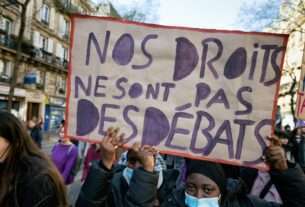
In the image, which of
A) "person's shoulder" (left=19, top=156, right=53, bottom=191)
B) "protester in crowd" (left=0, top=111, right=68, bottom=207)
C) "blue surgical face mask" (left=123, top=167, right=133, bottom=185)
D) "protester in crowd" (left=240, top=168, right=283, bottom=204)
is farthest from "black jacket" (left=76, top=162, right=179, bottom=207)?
"protester in crowd" (left=240, top=168, right=283, bottom=204)

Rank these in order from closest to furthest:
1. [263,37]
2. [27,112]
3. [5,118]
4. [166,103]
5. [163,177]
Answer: [5,118]
[263,37]
[166,103]
[163,177]
[27,112]

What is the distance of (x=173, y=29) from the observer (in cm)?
250

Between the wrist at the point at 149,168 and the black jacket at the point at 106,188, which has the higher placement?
the wrist at the point at 149,168

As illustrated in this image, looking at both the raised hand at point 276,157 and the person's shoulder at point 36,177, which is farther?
the raised hand at point 276,157

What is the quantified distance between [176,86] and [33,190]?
102 centimetres

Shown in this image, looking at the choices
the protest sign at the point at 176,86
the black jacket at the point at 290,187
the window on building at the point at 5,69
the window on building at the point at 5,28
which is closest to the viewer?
the black jacket at the point at 290,187

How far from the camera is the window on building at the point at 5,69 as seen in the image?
26.4m

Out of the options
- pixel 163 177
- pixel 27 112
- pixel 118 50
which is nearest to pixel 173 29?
pixel 118 50

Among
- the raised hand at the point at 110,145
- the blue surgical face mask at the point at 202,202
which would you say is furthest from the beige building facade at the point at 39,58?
the blue surgical face mask at the point at 202,202

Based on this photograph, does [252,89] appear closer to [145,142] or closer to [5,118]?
[145,142]

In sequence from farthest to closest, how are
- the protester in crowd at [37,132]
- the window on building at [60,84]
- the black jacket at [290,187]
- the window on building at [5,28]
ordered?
the window on building at [60,84]
the window on building at [5,28]
the protester in crowd at [37,132]
the black jacket at [290,187]

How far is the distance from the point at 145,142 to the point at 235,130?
0.53 metres

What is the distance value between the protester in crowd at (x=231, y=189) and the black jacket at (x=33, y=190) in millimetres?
657

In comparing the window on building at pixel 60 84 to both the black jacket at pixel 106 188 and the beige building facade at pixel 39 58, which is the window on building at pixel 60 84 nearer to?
the beige building facade at pixel 39 58
